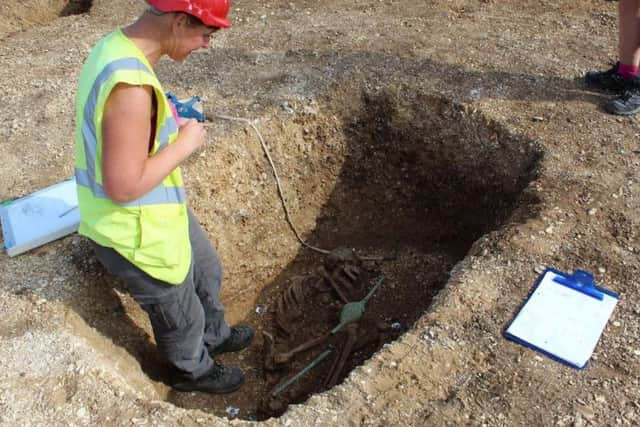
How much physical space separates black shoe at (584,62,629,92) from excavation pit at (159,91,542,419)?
105 cm

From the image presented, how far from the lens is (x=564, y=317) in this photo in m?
3.12

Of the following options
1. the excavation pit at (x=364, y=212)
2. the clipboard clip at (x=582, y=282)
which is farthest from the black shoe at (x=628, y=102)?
the clipboard clip at (x=582, y=282)

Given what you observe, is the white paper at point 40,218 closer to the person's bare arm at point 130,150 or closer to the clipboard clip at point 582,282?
the person's bare arm at point 130,150

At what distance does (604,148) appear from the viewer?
13.6ft

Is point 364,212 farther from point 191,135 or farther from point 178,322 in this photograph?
point 191,135

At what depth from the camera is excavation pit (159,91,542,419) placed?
14.3 ft

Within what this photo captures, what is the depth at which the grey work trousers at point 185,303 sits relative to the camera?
2.90m

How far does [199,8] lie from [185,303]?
156 cm

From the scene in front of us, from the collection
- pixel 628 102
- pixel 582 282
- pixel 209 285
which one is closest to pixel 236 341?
pixel 209 285

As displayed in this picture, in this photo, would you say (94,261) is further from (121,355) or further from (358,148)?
(358,148)

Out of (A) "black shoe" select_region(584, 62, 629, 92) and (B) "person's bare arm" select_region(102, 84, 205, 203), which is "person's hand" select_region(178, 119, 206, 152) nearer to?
(B) "person's bare arm" select_region(102, 84, 205, 203)

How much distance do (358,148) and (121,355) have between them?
8.86 feet

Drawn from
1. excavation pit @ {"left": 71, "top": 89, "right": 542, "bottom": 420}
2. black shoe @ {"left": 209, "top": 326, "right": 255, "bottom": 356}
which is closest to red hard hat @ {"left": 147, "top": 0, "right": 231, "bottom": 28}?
excavation pit @ {"left": 71, "top": 89, "right": 542, "bottom": 420}

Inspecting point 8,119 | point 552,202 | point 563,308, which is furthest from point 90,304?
point 552,202
